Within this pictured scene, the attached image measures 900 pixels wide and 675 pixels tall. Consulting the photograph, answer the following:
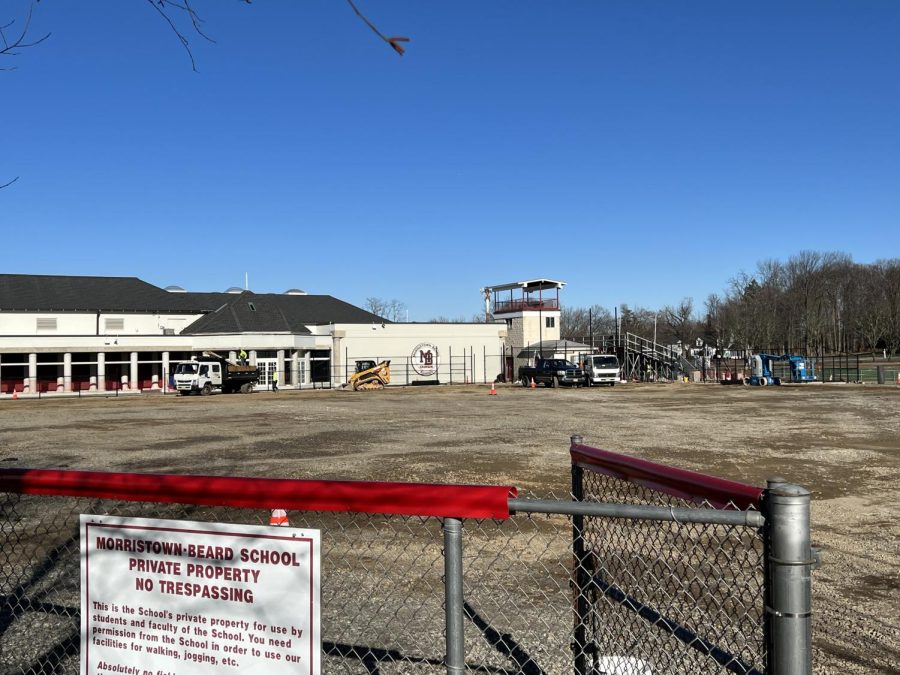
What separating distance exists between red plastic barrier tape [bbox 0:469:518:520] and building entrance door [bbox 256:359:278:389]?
57.5 m

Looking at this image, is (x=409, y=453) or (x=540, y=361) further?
(x=540, y=361)

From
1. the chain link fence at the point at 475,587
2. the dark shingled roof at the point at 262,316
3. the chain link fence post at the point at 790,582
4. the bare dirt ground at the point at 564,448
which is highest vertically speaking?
the dark shingled roof at the point at 262,316

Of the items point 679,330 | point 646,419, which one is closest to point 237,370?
point 646,419

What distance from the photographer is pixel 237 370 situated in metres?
52.4

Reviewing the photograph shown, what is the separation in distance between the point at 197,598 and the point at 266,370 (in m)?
58.9

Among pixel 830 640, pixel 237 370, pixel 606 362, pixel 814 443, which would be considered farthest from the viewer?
pixel 606 362

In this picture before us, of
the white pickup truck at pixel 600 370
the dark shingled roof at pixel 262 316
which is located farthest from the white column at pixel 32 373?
the white pickup truck at pixel 600 370

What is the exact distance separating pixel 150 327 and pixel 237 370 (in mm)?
18028

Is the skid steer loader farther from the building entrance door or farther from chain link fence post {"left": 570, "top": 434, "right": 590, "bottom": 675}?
chain link fence post {"left": 570, "top": 434, "right": 590, "bottom": 675}

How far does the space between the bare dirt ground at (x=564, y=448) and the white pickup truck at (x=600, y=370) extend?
66.1 ft

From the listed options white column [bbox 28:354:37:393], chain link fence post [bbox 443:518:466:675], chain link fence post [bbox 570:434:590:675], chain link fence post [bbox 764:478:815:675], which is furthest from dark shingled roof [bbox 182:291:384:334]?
chain link fence post [bbox 764:478:815:675]

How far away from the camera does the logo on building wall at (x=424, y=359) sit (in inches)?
2635

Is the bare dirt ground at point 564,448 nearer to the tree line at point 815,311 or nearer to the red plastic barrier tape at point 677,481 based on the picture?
the red plastic barrier tape at point 677,481

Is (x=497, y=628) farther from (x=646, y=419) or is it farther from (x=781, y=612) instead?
(x=646, y=419)
